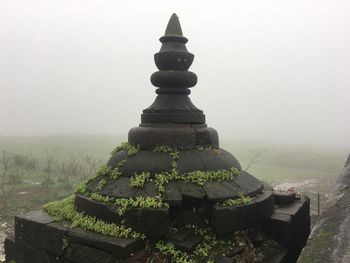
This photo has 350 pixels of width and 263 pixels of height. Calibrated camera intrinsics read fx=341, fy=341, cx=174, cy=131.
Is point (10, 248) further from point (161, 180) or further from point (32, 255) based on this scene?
point (161, 180)

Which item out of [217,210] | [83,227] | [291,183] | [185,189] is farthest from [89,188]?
[291,183]

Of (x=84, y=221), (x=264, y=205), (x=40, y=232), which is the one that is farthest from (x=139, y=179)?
(x=264, y=205)

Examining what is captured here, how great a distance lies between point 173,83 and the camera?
4.48 m

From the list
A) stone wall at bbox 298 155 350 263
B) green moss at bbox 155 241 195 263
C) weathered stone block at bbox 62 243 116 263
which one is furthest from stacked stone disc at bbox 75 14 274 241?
stone wall at bbox 298 155 350 263

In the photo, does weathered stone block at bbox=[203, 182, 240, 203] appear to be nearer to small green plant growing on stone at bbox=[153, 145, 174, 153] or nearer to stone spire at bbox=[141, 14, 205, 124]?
small green plant growing on stone at bbox=[153, 145, 174, 153]

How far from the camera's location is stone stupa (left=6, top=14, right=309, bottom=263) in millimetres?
3508

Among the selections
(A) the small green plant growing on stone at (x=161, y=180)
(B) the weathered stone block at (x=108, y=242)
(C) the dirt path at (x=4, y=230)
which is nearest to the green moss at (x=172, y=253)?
(B) the weathered stone block at (x=108, y=242)

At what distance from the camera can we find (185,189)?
3.77 meters

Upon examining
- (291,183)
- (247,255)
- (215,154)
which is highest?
(215,154)

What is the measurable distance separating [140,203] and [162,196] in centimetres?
26

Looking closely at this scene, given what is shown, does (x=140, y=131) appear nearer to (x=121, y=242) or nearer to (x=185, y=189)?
(x=185, y=189)

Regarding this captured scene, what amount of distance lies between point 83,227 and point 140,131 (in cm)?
136

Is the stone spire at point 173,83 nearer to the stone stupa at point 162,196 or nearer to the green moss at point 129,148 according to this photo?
the stone stupa at point 162,196

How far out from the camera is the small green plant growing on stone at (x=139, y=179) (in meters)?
3.80
